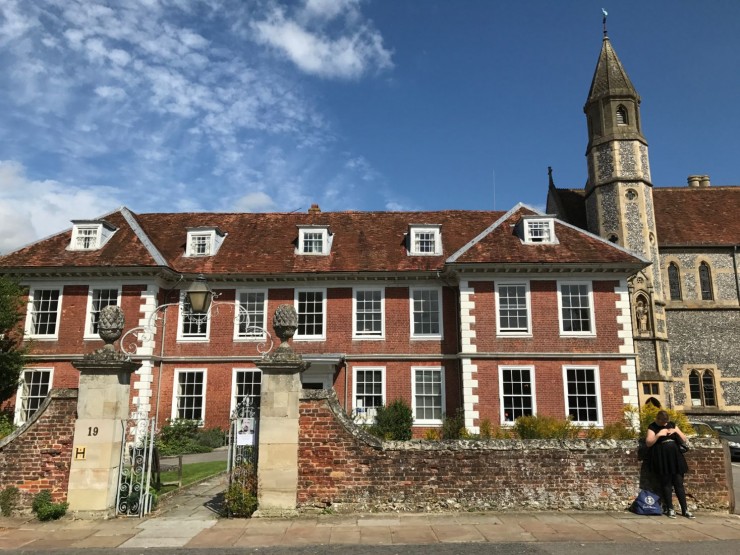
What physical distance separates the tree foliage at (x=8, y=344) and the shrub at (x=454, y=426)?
14.5 metres

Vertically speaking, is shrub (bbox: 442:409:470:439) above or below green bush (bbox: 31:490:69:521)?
above

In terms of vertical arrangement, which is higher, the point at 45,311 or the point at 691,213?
the point at 691,213

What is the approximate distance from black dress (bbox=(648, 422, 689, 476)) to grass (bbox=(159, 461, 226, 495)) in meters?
9.75

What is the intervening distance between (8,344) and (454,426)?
15.3 metres

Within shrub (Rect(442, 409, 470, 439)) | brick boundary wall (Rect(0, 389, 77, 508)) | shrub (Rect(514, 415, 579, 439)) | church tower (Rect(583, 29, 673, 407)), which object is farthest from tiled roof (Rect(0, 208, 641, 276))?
brick boundary wall (Rect(0, 389, 77, 508))

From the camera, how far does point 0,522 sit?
901 centimetres

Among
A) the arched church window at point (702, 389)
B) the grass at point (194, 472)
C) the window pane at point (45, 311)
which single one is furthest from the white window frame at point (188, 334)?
the arched church window at point (702, 389)

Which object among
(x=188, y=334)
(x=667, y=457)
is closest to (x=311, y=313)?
(x=188, y=334)

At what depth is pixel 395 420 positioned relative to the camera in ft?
59.3

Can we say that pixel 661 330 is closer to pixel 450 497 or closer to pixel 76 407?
pixel 450 497

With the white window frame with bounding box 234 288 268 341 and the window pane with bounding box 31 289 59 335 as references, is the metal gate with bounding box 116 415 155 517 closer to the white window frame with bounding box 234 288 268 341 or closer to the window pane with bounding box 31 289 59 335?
the white window frame with bounding box 234 288 268 341

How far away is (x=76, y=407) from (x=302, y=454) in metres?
4.22

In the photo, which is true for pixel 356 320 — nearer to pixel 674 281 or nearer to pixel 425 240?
pixel 425 240

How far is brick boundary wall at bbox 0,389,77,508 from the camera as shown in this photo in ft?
30.7
